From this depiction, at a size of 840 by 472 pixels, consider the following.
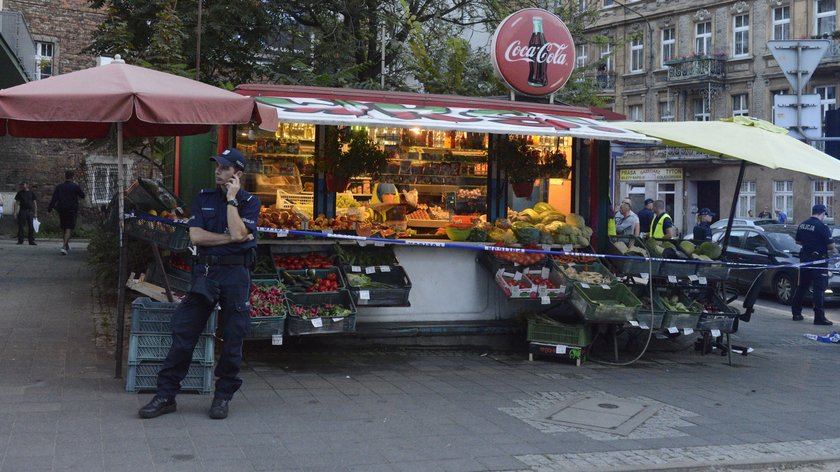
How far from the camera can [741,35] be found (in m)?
40.6

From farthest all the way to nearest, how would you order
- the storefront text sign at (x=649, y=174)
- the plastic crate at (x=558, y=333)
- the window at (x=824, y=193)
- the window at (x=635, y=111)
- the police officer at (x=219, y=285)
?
the window at (x=635, y=111) → the storefront text sign at (x=649, y=174) → the window at (x=824, y=193) → the plastic crate at (x=558, y=333) → the police officer at (x=219, y=285)

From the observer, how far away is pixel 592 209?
11359 millimetres

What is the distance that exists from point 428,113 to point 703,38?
36.4 meters

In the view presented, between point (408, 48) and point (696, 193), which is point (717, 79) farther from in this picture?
point (408, 48)

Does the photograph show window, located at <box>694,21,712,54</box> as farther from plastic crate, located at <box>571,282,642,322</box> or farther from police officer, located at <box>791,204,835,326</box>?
plastic crate, located at <box>571,282,642,322</box>

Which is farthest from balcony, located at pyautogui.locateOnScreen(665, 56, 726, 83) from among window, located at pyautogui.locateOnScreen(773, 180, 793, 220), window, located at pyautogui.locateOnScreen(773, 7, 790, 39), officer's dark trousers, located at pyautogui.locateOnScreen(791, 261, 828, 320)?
officer's dark trousers, located at pyautogui.locateOnScreen(791, 261, 828, 320)

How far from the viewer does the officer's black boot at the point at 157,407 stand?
6352mm

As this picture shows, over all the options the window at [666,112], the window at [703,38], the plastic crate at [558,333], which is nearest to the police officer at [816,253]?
the plastic crate at [558,333]

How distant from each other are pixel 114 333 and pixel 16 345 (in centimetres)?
120

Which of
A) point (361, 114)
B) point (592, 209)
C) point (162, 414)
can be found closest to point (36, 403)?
point (162, 414)

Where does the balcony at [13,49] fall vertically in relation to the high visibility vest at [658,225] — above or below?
above

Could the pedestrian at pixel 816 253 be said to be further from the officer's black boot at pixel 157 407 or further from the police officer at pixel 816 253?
the officer's black boot at pixel 157 407

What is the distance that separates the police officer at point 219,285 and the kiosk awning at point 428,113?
5.86 feet

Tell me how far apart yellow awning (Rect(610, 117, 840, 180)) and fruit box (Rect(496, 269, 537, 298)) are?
217 cm
